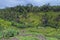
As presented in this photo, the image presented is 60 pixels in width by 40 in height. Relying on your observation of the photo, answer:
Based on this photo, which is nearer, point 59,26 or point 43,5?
point 59,26

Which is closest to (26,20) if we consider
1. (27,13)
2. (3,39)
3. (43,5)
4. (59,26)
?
(27,13)

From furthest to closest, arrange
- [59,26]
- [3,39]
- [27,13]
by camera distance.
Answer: [27,13], [59,26], [3,39]

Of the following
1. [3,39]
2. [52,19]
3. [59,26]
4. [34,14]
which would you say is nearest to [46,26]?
[59,26]

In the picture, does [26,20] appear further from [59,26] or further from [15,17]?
[59,26]

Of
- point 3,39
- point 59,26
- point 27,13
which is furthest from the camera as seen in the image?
point 27,13

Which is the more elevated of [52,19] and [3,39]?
[3,39]

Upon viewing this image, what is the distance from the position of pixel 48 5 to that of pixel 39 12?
15.3 feet

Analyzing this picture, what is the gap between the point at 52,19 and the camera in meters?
77.2

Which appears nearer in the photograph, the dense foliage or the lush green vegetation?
the lush green vegetation

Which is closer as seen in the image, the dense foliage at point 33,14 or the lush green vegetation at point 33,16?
the lush green vegetation at point 33,16

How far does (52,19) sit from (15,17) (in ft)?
44.7

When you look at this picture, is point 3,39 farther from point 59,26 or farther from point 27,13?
→ point 27,13

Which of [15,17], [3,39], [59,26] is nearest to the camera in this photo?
[3,39]

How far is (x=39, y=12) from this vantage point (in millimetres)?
83000
